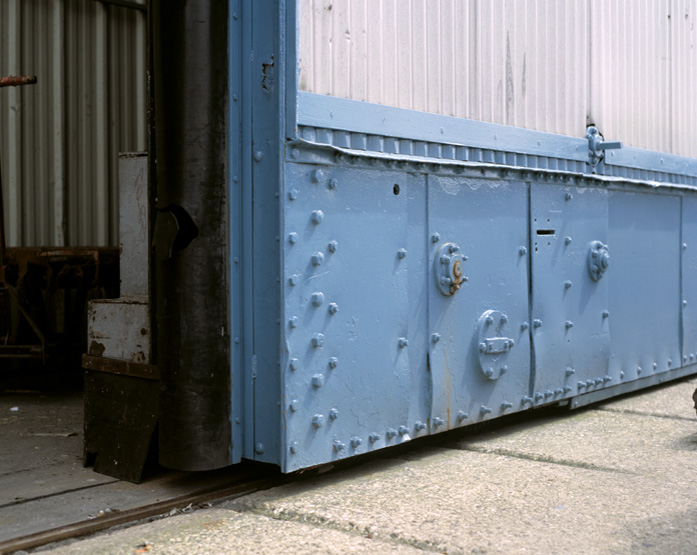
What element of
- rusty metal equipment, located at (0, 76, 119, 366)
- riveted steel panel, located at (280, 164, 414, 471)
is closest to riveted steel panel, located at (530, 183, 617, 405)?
riveted steel panel, located at (280, 164, 414, 471)

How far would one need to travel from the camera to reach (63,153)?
9.62 metres

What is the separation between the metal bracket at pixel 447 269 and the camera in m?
4.98

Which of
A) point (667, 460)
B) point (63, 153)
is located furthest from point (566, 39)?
point (63, 153)

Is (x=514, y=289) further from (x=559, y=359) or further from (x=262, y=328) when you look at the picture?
(x=262, y=328)

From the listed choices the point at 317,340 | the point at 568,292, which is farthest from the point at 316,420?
the point at 568,292

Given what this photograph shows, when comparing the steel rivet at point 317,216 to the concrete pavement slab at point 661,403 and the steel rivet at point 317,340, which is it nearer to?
the steel rivet at point 317,340

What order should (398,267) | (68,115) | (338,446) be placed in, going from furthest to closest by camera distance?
(68,115) < (398,267) < (338,446)

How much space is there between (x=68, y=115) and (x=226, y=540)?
734 centimetres

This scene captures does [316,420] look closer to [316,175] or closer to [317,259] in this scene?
[317,259]

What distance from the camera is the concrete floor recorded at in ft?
11.4

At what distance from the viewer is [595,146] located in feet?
21.1

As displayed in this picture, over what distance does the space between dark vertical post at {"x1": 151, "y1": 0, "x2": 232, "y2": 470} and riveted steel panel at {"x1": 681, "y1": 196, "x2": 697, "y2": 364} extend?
4.94 meters

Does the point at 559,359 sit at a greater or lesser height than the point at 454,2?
lesser

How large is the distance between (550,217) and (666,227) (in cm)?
200
